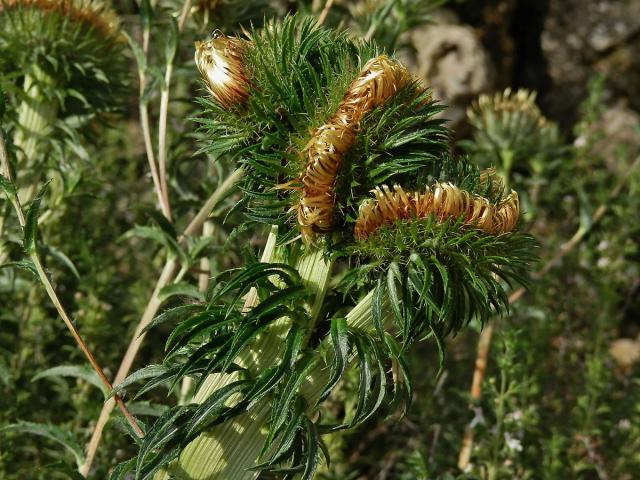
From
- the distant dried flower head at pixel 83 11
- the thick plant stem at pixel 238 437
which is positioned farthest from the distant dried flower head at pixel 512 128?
the thick plant stem at pixel 238 437

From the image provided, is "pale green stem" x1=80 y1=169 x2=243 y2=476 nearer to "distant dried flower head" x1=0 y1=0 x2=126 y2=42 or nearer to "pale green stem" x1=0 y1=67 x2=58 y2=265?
"pale green stem" x1=0 y1=67 x2=58 y2=265

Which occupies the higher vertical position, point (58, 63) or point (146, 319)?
point (58, 63)

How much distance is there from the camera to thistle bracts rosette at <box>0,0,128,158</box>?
3346 millimetres

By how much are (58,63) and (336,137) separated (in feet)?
6.01

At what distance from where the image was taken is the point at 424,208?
199 centimetres

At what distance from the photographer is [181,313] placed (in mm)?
2205

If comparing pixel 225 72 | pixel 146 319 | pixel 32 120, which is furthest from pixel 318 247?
pixel 32 120

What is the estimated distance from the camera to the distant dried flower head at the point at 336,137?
197 centimetres

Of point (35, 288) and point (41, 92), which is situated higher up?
point (41, 92)

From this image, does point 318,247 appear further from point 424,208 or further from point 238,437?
point 238,437

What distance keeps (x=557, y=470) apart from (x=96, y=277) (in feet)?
7.25

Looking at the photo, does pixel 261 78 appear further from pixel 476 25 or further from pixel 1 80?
pixel 476 25

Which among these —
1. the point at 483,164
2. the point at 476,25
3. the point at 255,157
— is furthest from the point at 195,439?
the point at 476,25

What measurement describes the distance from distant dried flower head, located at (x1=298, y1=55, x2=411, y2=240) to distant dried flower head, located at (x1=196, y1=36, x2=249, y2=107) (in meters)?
0.24
